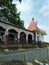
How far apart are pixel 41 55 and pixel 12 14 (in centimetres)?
1534

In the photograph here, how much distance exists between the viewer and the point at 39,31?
136 ft

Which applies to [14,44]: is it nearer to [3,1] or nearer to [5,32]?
[5,32]

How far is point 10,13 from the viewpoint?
137 feet

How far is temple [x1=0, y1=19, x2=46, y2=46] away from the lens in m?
26.0

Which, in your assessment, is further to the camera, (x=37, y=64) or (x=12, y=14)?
(x=12, y=14)

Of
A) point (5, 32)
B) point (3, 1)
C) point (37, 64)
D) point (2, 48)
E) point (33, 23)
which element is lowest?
point (37, 64)

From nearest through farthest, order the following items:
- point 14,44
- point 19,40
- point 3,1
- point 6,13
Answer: point 14,44 → point 19,40 → point 3,1 → point 6,13

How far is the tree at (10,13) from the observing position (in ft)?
131

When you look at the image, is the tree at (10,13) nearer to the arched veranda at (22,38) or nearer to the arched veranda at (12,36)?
the arched veranda at (22,38)

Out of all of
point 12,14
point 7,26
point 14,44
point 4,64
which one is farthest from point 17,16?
point 4,64

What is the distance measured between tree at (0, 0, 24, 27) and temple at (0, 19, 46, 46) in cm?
306

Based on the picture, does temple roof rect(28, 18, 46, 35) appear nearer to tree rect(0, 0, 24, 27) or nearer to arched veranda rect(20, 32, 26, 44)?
tree rect(0, 0, 24, 27)

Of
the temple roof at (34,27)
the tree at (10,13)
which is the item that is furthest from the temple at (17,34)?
the tree at (10,13)

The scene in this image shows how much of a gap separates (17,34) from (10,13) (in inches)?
402
